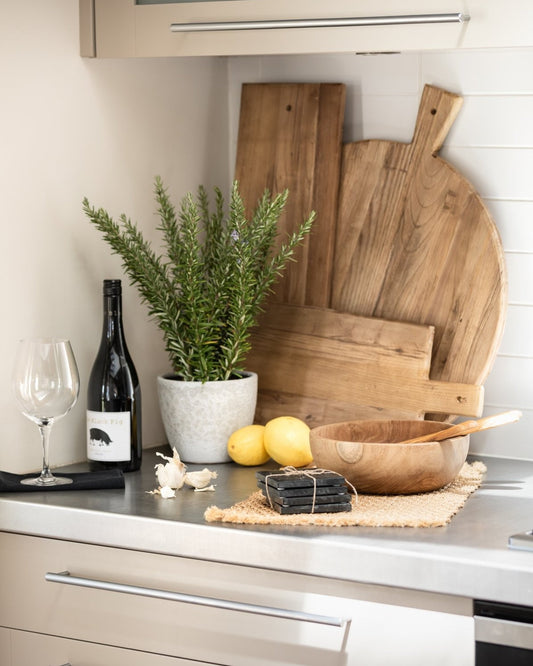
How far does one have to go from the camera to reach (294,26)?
1.41 metres

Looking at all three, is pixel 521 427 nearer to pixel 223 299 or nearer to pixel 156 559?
pixel 223 299

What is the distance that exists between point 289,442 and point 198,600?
36cm

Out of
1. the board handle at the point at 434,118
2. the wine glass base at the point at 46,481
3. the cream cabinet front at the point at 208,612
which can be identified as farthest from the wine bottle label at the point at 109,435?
the board handle at the point at 434,118

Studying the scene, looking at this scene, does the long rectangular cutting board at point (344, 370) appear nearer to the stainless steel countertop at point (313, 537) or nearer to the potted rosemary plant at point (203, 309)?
the potted rosemary plant at point (203, 309)

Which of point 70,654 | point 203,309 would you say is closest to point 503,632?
point 70,654

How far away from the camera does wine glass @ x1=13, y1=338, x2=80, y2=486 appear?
1372 millimetres

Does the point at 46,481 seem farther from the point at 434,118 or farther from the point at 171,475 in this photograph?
the point at 434,118

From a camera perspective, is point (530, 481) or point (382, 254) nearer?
point (530, 481)

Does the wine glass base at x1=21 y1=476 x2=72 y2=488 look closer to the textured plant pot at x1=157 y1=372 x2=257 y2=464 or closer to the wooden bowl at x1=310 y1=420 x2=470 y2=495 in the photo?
the textured plant pot at x1=157 y1=372 x2=257 y2=464

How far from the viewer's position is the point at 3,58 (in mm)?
1432

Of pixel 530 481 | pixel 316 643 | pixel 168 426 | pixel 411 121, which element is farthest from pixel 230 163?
pixel 316 643

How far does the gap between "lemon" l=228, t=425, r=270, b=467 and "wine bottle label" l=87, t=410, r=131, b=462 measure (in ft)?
0.58

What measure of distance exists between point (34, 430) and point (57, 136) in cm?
48

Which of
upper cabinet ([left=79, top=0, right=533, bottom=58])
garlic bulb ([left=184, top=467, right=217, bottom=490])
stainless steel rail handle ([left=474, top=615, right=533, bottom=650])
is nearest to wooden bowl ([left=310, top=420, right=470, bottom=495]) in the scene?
garlic bulb ([left=184, top=467, right=217, bottom=490])
